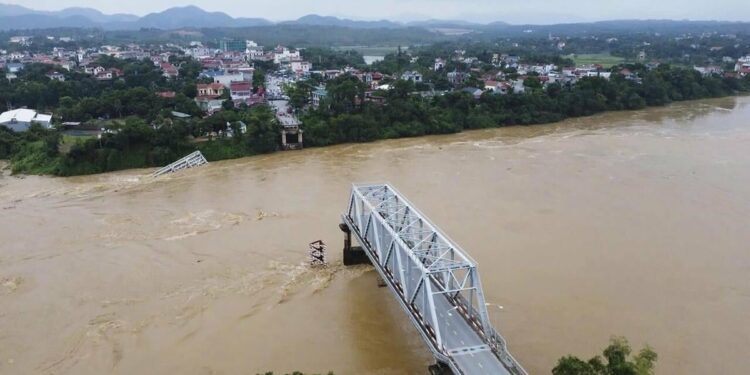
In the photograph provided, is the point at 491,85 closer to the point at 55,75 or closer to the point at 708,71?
the point at 708,71

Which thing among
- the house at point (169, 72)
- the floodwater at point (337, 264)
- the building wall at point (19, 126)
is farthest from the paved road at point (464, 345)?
the house at point (169, 72)

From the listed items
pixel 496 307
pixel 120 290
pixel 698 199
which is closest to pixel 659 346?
pixel 496 307

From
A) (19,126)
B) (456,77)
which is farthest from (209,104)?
(456,77)

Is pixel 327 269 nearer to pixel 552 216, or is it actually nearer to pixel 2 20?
pixel 552 216

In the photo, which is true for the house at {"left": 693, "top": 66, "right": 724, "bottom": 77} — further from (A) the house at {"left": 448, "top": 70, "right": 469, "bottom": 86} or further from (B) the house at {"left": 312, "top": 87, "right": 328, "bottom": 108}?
(B) the house at {"left": 312, "top": 87, "right": 328, "bottom": 108}

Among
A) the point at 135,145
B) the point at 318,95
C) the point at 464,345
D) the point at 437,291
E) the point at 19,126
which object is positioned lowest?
the point at 464,345

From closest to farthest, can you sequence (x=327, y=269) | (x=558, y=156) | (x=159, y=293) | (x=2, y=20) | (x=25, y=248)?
(x=159, y=293) < (x=327, y=269) < (x=25, y=248) < (x=558, y=156) < (x=2, y=20)

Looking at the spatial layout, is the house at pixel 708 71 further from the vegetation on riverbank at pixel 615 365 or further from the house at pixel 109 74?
the vegetation on riverbank at pixel 615 365
